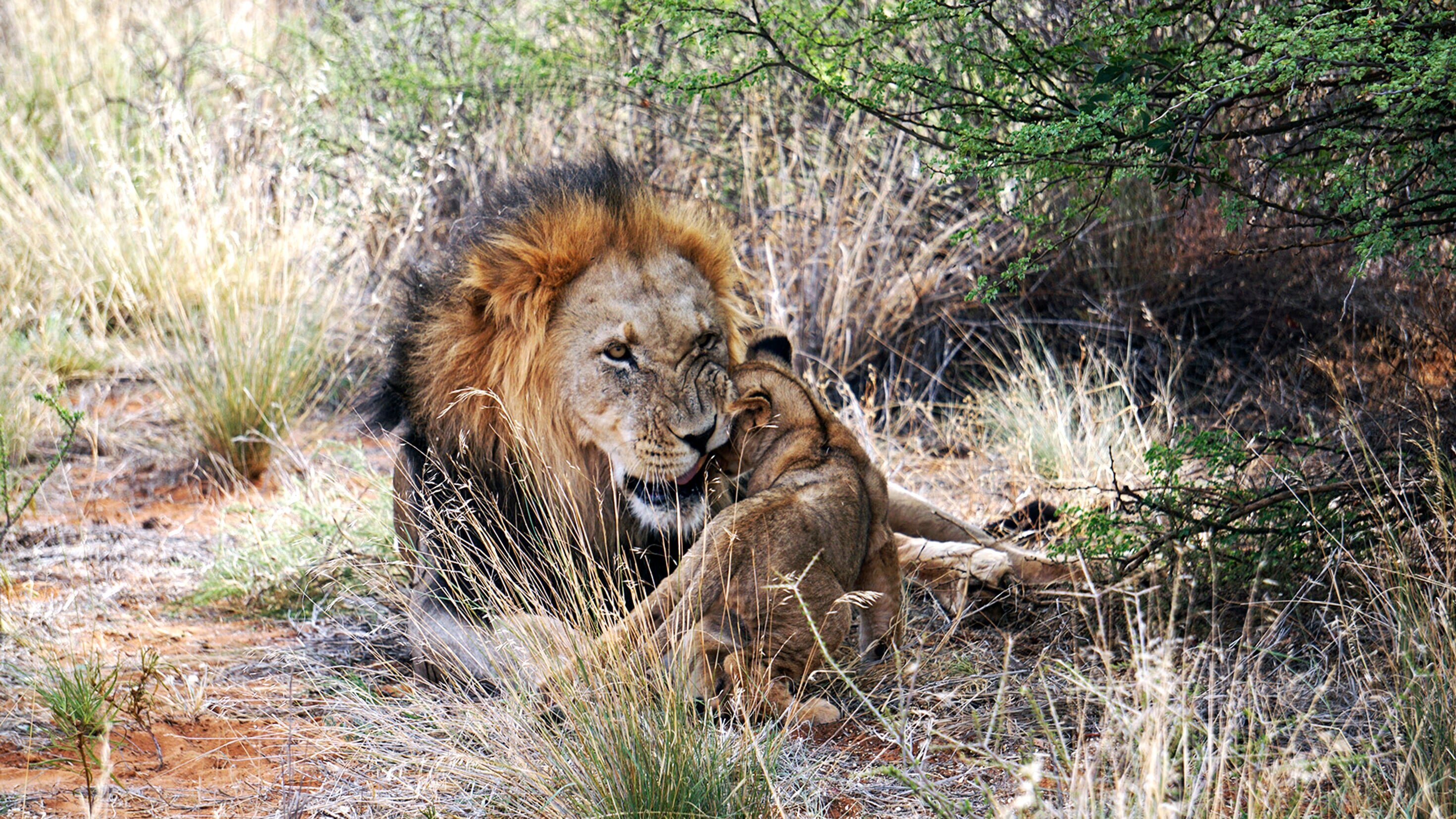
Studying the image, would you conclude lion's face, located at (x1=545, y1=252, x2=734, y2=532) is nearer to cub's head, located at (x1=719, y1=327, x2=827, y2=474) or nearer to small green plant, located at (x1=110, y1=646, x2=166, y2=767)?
cub's head, located at (x1=719, y1=327, x2=827, y2=474)

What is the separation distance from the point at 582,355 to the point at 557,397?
14 centimetres

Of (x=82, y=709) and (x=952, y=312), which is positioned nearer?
(x=82, y=709)

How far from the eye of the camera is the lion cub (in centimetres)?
280

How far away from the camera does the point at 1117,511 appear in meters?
3.49

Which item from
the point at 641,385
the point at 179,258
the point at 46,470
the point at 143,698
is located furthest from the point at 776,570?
the point at 179,258

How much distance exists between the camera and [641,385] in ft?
10.4

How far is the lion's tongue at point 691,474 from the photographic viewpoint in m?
3.19

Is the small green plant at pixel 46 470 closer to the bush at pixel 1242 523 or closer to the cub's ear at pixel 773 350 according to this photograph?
the cub's ear at pixel 773 350

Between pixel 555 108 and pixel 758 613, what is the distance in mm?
5450

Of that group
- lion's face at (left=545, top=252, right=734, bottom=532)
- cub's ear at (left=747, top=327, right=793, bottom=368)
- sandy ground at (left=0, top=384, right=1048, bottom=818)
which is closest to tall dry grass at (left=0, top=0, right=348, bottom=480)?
sandy ground at (left=0, top=384, right=1048, bottom=818)

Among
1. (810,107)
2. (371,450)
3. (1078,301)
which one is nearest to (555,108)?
(810,107)

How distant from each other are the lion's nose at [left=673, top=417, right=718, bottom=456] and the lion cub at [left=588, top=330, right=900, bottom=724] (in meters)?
0.08

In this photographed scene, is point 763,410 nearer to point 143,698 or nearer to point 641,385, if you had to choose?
point 641,385

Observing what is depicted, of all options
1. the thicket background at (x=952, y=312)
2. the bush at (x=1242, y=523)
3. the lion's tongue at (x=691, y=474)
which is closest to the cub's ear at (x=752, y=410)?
the lion's tongue at (x=691, y=474)
